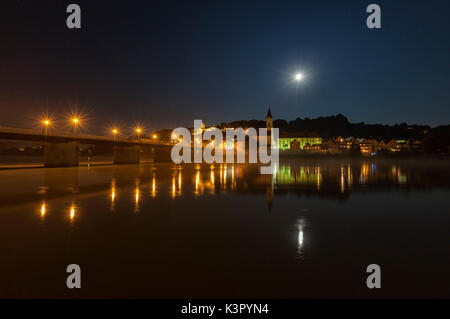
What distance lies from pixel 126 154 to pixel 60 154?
21.6 meters

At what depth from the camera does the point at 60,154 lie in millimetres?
52938

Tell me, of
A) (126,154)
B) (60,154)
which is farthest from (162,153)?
(60,154)

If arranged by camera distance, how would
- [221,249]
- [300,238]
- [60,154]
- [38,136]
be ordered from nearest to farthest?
[221,249]
[300,238]
[38,136]
[60,154]

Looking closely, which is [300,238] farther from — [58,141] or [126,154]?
[126,154]

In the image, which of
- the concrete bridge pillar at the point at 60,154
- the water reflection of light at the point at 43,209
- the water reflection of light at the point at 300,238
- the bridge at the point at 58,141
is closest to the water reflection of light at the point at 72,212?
the water reflection of light at the point at 43,209

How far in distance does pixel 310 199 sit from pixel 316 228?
7.23 meters

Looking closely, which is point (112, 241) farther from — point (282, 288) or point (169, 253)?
point (282, 288)

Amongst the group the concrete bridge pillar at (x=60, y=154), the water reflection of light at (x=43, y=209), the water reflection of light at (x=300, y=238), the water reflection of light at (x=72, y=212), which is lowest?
the water reflection of light at (x=300, y=238)

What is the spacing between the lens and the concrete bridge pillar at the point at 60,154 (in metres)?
51.7

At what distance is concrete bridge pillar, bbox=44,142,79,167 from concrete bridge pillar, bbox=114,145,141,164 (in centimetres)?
1782

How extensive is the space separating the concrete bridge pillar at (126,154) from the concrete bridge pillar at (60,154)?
1782 cm

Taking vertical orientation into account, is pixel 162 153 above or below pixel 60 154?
above

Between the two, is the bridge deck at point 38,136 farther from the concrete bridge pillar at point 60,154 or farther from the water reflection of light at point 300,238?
the water reflection of light at point 300,238

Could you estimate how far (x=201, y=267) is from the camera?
6.97 metres
